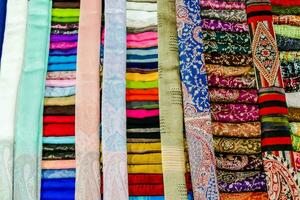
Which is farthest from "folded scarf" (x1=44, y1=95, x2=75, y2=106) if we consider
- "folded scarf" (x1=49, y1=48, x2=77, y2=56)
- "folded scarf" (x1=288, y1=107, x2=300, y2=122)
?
"folded scarf" (x1=288, y1=107, x2=300, y2=122)

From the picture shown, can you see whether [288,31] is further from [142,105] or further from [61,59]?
[61,59]

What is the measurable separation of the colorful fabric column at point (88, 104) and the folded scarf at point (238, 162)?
256 mm

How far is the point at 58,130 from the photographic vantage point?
2.93ft

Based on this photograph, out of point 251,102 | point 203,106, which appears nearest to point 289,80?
point 251,102

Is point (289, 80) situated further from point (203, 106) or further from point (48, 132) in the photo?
point (48, 132)

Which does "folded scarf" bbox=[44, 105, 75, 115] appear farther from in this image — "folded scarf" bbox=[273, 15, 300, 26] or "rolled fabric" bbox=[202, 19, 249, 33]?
"folded scarf" bbox=[273, 15, 300, 26]

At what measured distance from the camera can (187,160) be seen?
892 millimetres

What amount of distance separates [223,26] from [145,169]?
0.39 meters

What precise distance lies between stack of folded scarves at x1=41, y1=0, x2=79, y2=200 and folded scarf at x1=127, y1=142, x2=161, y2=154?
0.12 meters

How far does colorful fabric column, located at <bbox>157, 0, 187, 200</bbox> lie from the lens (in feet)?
2.80

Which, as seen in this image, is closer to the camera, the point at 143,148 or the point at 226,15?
the point at 143,148

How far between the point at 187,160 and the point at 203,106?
0.12 meters

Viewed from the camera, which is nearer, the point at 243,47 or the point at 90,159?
the point at 90,159

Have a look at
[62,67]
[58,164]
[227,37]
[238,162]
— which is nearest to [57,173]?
[58,164]
